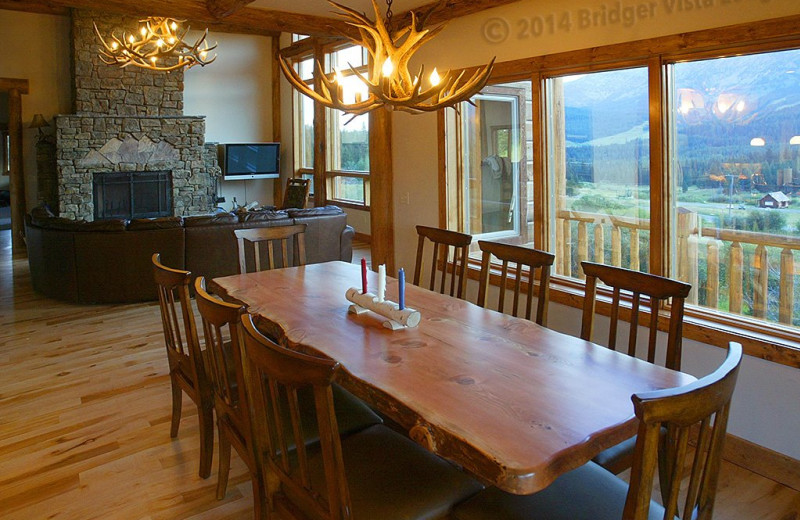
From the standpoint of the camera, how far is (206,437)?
2773 millimetres

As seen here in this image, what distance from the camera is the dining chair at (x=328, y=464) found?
1533mm

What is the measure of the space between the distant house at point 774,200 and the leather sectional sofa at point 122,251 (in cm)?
431

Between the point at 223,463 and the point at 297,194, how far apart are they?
7785mm

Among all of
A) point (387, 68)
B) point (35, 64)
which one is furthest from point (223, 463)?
point (35, 64)

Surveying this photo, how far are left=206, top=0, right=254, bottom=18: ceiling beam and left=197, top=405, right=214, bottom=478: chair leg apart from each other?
3.14 m

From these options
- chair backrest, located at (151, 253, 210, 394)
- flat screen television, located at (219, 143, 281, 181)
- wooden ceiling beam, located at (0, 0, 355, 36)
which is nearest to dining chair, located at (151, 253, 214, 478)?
chair backrest, located at (151, 253, 210, 394)

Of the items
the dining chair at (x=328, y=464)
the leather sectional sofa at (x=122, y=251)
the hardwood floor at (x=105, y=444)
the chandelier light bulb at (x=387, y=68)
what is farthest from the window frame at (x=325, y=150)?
the dining chair at (x=328, y=464)

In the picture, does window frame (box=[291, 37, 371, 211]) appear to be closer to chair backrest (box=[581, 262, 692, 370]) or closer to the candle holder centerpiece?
the candle holder centerpiece

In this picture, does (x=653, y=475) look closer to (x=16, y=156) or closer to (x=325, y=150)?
(x=325, y=150)

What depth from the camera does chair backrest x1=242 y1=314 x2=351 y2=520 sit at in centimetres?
151

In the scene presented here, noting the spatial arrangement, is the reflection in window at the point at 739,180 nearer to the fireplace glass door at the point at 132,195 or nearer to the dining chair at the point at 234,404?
the dining chair at the point at 234,404

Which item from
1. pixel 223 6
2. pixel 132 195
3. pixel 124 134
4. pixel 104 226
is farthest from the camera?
pixel 132 195

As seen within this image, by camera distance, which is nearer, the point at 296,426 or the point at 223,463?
the point at 296,426

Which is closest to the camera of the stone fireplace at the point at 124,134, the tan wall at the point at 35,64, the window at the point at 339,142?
the tan wall at the point at 35,64
